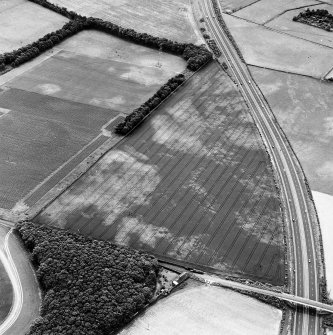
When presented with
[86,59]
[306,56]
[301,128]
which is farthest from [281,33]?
[86,59]

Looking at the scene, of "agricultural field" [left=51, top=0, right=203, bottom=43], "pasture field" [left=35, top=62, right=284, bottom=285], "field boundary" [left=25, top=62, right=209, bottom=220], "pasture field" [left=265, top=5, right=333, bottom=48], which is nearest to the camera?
"pasture field" [left=35, top=62, right=284, bottom=285]

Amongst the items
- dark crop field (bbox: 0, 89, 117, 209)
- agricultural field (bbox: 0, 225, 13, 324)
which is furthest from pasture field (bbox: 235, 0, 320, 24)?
agricultural field (bbox: 0, 225, 13, 324)

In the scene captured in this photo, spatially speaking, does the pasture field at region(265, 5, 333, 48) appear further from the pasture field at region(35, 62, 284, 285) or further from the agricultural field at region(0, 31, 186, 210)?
the pasture field at region(35, 62, 284, 285)

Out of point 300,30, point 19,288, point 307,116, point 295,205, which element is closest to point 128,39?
point 300,30

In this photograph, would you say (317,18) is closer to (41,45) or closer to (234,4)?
(234,4)

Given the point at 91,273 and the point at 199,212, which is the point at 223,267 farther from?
the point at 91,273

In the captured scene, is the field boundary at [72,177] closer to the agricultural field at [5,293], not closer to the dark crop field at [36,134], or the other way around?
the dark crop field at [36,134]
